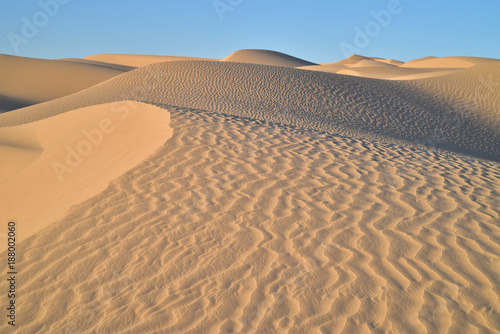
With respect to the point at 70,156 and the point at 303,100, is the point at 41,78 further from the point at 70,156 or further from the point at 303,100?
the point at 70,156

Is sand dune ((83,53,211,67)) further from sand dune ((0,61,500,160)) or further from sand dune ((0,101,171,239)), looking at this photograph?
sand dune ((0,101,171,239))

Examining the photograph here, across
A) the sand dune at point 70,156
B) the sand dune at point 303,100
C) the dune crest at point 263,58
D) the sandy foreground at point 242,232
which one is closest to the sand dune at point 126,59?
the dune crest at point 263,58

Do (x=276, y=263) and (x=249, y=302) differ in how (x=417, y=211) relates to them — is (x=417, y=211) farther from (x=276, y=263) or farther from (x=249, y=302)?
(x=249, y=302)

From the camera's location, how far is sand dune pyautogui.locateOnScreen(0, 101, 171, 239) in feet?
20.1

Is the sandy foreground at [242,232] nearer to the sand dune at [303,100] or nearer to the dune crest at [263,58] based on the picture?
the sand dune at [303,100]

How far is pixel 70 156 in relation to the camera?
8516 mm

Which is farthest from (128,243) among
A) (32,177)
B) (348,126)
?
(348,126)

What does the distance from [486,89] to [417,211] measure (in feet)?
73.5

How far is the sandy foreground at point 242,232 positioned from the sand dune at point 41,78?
1130 inches

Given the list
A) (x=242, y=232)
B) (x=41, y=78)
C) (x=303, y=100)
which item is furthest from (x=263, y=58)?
(x=242, y=232)

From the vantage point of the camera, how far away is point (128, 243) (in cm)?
436

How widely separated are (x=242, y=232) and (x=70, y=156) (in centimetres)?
561

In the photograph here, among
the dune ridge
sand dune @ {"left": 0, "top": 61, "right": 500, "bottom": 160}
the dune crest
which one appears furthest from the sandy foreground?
the dune crest

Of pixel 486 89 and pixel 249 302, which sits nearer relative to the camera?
pixel 249 302
